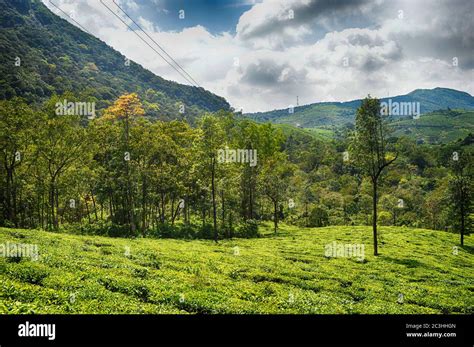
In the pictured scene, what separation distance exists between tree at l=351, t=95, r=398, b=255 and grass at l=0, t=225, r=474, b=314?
10773 mm

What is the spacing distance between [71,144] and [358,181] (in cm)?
14378

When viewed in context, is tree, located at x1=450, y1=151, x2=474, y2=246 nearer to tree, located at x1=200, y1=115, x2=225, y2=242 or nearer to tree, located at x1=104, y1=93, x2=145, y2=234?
tree, located at x1=200, y1=115, x2=225, y2=242

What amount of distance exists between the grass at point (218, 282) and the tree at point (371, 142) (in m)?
10.8

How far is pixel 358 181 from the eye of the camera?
164250 mm

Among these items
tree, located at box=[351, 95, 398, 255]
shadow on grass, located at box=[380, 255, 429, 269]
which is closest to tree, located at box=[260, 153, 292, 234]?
tree, located at box=[351, 95, 398, 255]

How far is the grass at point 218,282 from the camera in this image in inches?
607

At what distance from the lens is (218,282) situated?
22000 millimetres

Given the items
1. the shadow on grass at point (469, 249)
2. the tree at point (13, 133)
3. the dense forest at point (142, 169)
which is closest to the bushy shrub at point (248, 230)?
the dense forest at point (142, 169)

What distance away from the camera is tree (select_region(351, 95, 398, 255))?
133 feet

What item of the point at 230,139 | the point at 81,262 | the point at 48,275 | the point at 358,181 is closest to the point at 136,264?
the point at 81,262

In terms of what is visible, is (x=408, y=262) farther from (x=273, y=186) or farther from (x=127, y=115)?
(x=127, y=115)

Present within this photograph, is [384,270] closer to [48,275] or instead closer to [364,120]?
[364,120]

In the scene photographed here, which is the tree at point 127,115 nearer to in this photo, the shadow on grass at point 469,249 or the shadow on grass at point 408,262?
the shadow on grass at point 408,262
